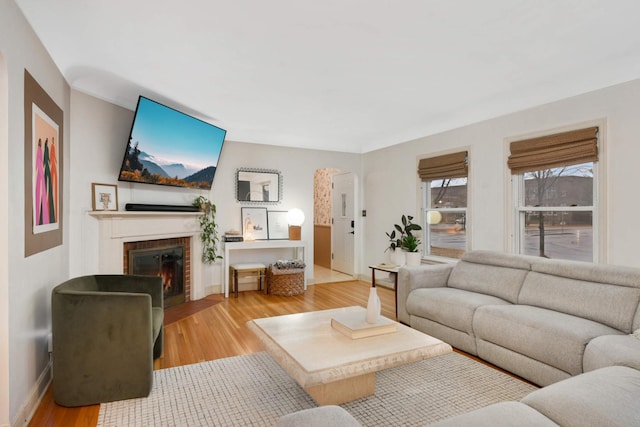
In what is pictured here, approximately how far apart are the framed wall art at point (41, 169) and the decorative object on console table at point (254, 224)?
261cm

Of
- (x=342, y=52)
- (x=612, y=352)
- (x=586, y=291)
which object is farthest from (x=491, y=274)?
(x=342, y=52)

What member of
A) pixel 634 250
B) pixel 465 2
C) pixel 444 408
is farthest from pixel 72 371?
pixel 634 250

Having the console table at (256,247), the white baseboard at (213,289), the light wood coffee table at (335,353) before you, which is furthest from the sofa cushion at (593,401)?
the white baseboard at (213,289)

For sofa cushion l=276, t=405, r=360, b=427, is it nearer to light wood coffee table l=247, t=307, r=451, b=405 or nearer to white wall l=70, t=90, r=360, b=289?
light wood coffee table l=247, t=307, r=451, b=405

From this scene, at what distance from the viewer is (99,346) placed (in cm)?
218

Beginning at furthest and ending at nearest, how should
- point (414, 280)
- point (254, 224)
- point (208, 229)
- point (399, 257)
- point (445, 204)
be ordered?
point (254, 224)
point (208, 229)
point (445, 204)
point (399, 257)
point (414, 280)

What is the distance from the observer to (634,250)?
9.34ft

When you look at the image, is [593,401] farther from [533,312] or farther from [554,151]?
[554,151]

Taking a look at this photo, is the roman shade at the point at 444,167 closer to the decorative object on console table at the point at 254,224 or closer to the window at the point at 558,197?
the window at the point at 558,197

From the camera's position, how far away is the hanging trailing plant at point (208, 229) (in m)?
4.76

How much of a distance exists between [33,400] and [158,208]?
2.26 metres

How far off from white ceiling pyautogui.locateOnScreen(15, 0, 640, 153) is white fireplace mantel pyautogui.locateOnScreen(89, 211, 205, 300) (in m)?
1.23

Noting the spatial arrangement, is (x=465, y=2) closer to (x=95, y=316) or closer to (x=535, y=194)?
(x=535, y=194)

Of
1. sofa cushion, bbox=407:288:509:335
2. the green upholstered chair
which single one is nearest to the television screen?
the green upholstered chair
